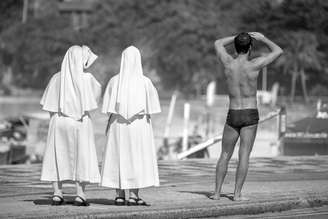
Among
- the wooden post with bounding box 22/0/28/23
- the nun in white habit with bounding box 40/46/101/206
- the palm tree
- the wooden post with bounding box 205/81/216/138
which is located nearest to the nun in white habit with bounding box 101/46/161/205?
the nun in white habit with bounding box 40/46/101/206

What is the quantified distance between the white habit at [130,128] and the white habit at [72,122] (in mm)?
200

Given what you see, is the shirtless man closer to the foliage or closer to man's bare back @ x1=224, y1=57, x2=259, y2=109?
man's bare back @ x1=224, y1=57, x2=259, y2=109

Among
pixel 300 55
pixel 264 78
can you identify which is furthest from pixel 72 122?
pixel 300 55

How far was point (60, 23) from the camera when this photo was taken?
489ft

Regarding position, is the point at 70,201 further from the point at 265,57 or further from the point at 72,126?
the point at 265,57

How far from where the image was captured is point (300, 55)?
3996 inches

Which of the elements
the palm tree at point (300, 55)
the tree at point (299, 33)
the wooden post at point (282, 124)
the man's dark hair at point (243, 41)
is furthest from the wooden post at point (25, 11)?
the man's dark hair at point (243, 41)

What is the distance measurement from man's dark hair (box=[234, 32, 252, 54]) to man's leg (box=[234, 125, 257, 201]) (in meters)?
0.99

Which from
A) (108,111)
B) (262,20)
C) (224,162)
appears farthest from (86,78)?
(262,20)

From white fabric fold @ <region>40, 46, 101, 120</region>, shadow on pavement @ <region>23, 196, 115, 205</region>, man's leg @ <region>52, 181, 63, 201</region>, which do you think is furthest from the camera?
shadow on pavement @ <region>23, 196, 115, 205</region>

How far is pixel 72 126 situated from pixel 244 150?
2.18 meters

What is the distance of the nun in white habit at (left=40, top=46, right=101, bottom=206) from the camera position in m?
14.5

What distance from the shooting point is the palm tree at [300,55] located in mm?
101062

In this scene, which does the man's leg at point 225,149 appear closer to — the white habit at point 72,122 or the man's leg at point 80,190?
the white habit at point 72,122
